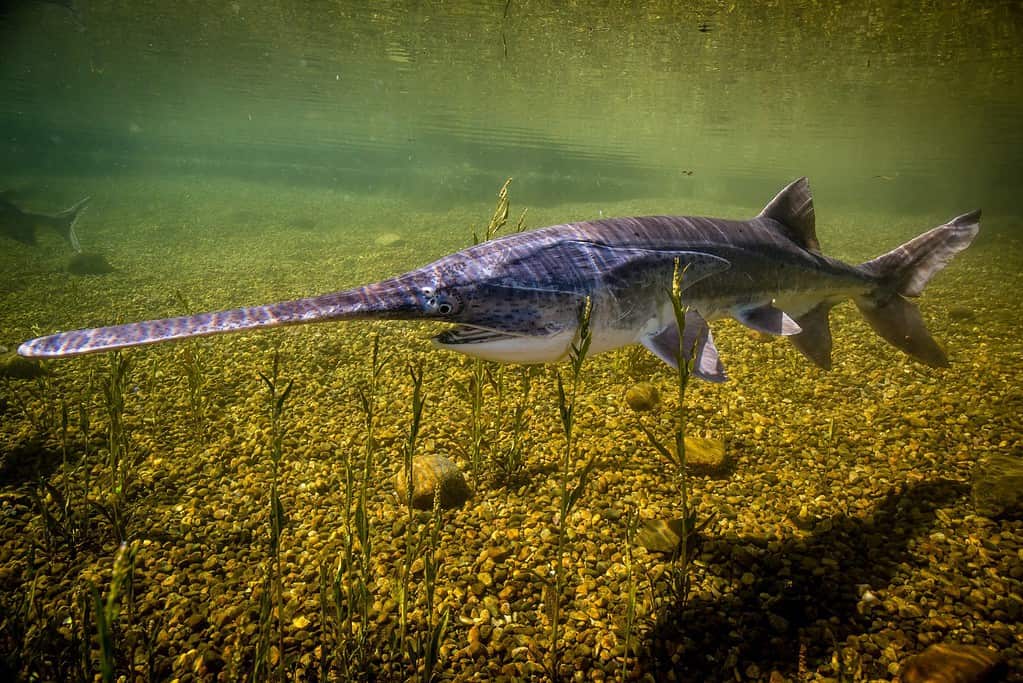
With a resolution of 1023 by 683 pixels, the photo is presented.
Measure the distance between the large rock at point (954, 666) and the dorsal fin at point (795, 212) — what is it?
3.21m

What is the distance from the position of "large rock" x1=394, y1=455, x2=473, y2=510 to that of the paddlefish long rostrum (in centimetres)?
126

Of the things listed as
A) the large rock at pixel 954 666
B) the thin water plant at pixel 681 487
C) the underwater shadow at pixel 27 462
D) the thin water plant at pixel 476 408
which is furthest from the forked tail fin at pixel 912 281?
the underwater shadow at pixel 27 462

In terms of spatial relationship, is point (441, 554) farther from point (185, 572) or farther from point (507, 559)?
point (185, 572)

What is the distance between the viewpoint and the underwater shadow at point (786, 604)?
225 cm

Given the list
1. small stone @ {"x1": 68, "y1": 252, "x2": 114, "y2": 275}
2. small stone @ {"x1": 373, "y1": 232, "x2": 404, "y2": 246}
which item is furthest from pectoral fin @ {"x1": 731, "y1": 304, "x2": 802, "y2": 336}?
small stone @ {"x1": 68, "y1": 252, "x2": 114, "y2": 275}

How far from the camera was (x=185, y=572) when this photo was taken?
291 centimetres

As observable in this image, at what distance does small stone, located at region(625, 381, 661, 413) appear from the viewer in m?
4.74

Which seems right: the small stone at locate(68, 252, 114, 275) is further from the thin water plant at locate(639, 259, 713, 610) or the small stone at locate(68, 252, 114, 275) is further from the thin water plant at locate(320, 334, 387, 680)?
the thin water plant at locate(639, 259, 713, 610)

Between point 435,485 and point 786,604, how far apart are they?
229cm

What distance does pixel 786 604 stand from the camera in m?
2.49

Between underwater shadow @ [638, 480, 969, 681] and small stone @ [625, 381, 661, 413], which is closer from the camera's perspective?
underwater shadow @ [638, 480, 969, 681]

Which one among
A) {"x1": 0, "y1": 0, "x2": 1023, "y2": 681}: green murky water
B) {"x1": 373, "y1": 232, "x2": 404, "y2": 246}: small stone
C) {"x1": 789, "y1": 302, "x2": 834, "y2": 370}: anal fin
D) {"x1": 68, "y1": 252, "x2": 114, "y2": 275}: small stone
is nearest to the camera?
{"x1": 0, "y1": 0, "x2": 1023, "y2": 681}: green murky water

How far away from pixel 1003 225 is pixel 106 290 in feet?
120

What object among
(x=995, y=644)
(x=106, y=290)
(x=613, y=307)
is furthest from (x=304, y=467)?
(x=106, y=290)
